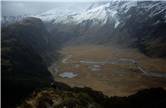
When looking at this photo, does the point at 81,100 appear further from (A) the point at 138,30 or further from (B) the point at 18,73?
(A) the point at 138,30

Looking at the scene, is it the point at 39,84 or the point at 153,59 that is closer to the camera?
the point at 39,84

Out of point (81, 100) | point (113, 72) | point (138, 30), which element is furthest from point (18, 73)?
point (138, 30)

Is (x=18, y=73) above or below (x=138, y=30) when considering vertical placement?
below

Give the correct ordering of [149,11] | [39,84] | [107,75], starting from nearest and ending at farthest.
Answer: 1. [39,84]
2. [107,75]
3. [149,11]

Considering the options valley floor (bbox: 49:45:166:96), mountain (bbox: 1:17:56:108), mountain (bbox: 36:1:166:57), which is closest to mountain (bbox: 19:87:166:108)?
mountain (bbox: 1:17:56:108)

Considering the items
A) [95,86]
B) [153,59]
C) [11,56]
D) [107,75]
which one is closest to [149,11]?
[153,59]

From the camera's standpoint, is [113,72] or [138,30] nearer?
[113,72]

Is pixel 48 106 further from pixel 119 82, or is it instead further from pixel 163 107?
pixel 119 82

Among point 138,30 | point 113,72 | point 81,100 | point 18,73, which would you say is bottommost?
point 113,72
